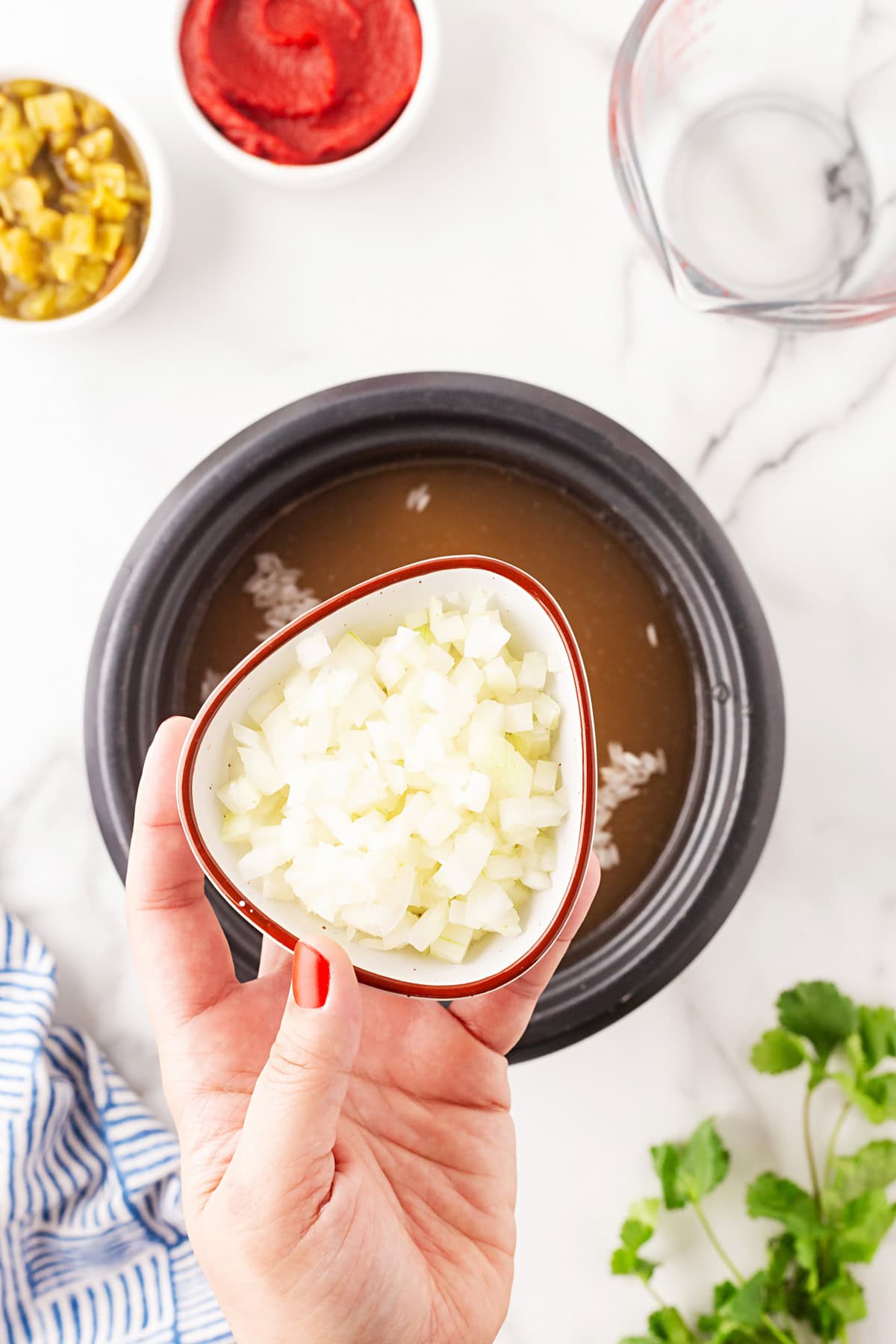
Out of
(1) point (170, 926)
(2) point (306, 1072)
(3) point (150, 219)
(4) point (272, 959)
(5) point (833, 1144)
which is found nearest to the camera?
(2) point (306, 1072)

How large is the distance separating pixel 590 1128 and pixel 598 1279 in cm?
19

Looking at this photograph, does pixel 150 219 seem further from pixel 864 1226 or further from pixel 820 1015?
pixel 864 1226

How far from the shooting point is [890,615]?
4.28ft

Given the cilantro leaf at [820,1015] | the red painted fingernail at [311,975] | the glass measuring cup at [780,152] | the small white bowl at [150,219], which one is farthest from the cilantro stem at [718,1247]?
the small white bowl at [150,219]

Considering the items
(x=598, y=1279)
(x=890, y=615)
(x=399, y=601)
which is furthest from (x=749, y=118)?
(x=598, y=1279)

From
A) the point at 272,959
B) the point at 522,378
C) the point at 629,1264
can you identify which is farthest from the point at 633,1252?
the point at 522,378

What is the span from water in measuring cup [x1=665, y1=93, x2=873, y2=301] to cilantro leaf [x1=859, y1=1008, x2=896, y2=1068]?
817mm

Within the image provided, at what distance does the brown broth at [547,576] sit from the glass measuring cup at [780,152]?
0.35 meters

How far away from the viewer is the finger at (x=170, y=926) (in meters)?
0.98

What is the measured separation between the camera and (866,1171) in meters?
1.27

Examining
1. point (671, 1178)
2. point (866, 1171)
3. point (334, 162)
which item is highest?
point (334, 162)

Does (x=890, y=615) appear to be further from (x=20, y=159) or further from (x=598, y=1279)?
(x=20, y=159)

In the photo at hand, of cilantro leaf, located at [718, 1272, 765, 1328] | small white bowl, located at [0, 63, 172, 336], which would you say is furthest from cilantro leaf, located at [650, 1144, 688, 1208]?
small white bowl, located at [0, 63, 172, 336]

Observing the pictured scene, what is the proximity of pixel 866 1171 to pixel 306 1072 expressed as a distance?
0.78 m
